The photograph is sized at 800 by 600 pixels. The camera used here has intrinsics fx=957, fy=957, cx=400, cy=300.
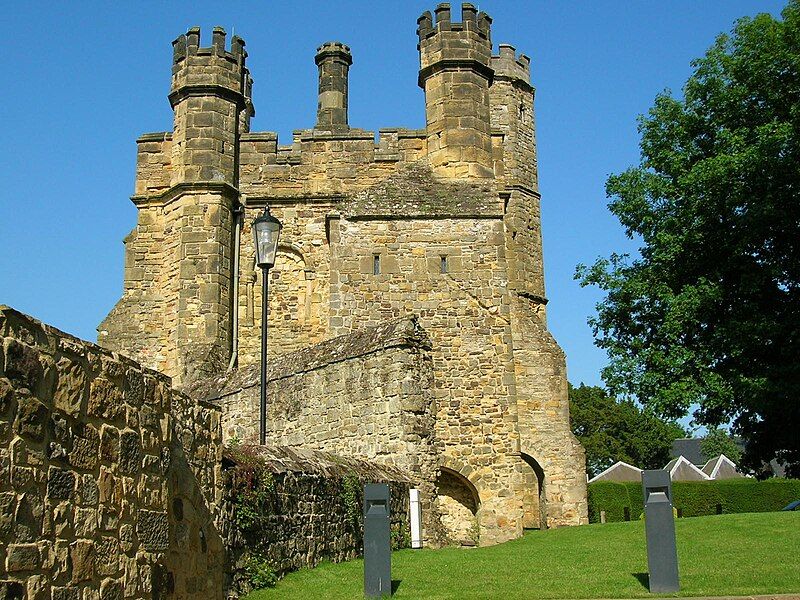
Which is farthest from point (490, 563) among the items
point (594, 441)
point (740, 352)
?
point (594, 441)

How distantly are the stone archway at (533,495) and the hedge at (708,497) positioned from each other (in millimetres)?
10742

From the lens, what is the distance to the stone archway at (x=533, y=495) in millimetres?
28141

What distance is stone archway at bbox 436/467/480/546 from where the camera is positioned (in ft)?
66.9

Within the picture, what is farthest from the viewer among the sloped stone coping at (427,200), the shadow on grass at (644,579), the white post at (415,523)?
the sloped stone coping at (427,200)

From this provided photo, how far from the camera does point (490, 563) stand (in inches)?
460

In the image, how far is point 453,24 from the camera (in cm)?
2345

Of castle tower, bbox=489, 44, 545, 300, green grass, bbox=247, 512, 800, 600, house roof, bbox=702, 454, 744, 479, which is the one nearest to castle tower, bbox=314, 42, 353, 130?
castle tower, bbox=489, 44, 545, 300

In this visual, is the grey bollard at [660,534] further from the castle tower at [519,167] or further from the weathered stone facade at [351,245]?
the castle tower at [519,167]

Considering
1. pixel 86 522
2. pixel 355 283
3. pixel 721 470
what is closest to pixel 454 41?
pixel 355 283

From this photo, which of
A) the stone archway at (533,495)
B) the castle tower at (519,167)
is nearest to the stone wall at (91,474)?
the stone archway at (533,495)

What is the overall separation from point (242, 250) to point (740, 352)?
11.8 meters

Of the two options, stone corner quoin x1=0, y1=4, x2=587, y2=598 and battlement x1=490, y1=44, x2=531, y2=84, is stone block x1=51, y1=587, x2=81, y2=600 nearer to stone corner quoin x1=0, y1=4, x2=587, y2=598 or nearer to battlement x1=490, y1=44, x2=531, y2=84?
stone corner quoin x1=0, y1=4, x2=587, y2=598

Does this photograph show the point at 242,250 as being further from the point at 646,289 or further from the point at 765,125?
the point at 765,125

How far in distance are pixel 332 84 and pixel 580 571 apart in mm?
19946
